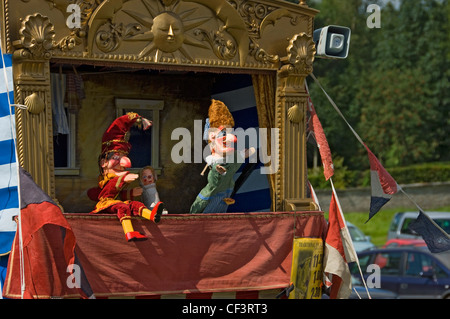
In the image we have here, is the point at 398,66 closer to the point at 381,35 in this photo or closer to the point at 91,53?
the point at 381,35

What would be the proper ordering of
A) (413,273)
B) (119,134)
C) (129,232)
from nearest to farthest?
(129,232), (119,134), (413,273)

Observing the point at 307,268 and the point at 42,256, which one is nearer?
the point at 42,256

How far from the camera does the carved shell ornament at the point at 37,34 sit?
7641 mm

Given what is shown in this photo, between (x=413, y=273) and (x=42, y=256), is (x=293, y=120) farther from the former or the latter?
(x=413, y=273)

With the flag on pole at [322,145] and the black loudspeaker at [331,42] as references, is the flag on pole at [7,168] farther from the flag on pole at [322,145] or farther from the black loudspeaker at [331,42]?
the black loudspeaker at [331,42]

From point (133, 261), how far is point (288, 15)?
2979mm

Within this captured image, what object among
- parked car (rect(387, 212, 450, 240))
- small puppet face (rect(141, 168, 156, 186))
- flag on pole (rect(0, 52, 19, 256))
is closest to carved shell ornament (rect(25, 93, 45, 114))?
flag on pole (rect(0, 52, 19, 256))

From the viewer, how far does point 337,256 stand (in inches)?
346

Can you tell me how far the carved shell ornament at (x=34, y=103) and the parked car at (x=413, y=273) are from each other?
9.11m

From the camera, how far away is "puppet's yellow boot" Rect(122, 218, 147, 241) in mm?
7844

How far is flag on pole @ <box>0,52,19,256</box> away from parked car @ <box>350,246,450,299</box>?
902 centimetres

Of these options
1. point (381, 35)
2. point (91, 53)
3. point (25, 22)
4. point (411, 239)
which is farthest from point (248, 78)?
point (381, 35)

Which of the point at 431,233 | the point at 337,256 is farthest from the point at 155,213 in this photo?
the point at 431,233

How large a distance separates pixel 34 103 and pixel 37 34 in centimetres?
60
